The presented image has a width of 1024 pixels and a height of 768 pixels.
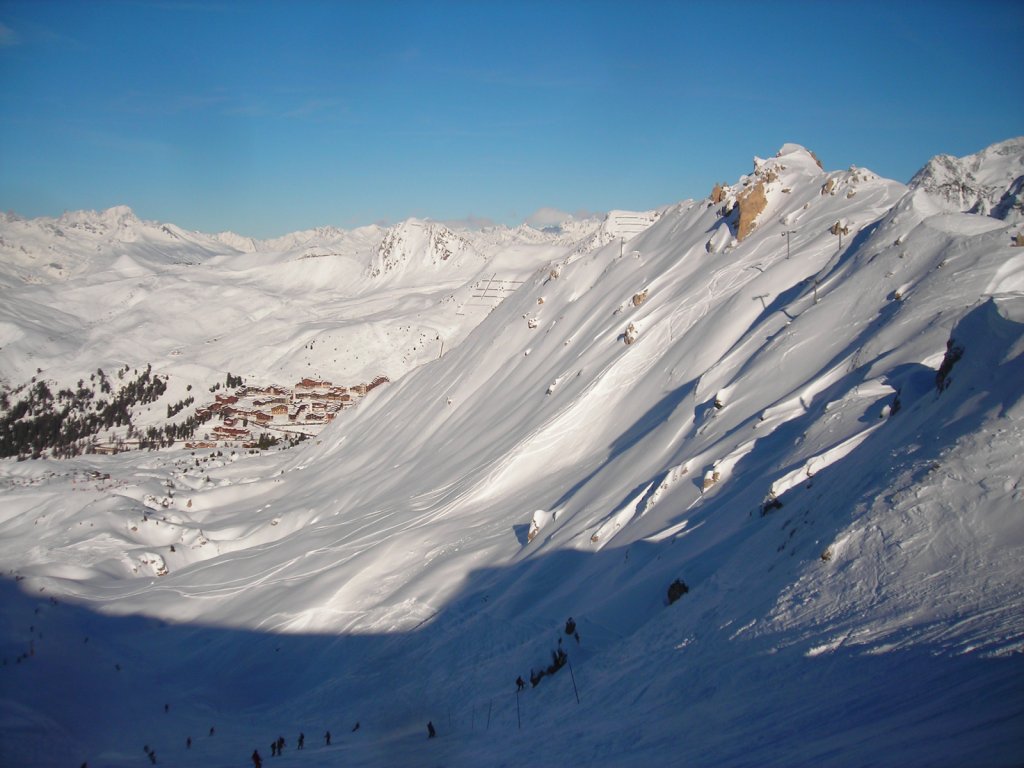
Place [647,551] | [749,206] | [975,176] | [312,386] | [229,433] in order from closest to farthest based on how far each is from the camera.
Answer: [647,551]
[749,206]
[975,176]
[229,433]
[312,386]

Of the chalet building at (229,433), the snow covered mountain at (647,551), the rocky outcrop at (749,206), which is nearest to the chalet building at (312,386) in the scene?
the chalet building at (229,433)

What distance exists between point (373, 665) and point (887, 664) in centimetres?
1589

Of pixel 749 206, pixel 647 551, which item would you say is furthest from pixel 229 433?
pixel 647 551

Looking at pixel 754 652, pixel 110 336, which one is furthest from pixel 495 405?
pixel 110 336

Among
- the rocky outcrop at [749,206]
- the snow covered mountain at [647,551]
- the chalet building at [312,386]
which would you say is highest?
the chalet building at [312,386]

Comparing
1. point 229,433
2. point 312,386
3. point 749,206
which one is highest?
point 312,386

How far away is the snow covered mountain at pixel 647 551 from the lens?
10.0 metres

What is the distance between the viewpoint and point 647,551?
18734 mm

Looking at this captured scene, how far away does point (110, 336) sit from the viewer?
148625 mm

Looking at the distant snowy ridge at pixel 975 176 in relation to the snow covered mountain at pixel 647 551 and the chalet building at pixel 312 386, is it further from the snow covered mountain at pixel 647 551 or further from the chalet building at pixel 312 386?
the chalet building at pixel 312 386

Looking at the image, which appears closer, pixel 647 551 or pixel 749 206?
pixel 647 551

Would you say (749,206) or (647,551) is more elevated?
(749,206)

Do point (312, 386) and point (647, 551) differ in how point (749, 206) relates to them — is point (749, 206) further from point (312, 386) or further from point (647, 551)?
point (312, 386)

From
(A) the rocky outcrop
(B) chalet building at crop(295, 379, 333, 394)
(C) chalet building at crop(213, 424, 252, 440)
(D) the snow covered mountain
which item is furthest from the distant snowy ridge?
(B) chalet building at crop(295, 379, 333, 394)
